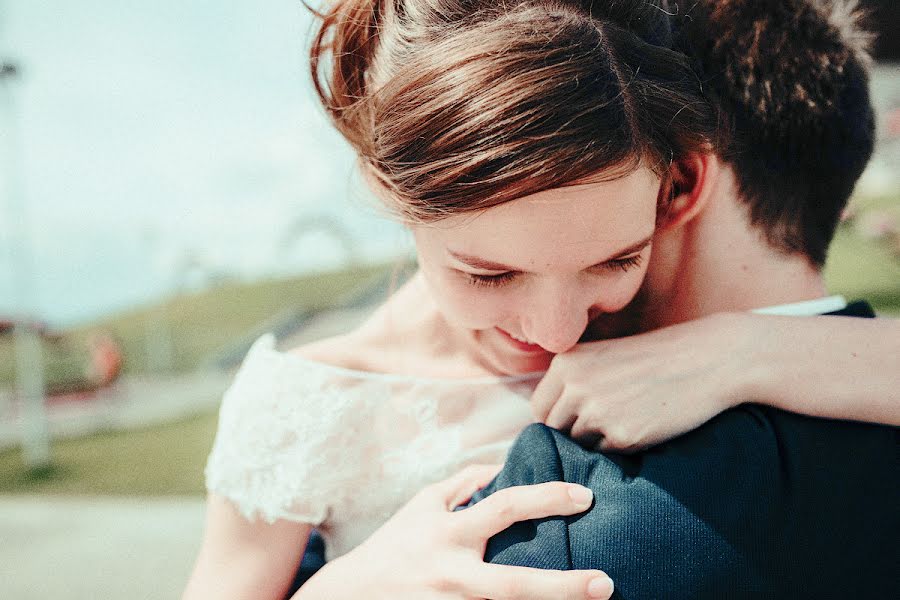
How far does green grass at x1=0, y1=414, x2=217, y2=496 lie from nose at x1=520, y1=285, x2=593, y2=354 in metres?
6.90

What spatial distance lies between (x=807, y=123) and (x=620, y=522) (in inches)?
37.6

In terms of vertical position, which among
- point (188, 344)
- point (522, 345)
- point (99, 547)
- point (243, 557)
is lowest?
point (188, 344)

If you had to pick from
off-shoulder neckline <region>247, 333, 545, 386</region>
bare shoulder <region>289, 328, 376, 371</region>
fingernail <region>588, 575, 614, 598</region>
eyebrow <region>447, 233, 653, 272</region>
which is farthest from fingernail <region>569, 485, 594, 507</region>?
bare shoulder <region>289, 328, 376, 371</region>

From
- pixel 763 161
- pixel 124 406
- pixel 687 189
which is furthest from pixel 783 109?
pixel 124 406

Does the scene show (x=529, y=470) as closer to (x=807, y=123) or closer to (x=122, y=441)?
(x=807, y=123)

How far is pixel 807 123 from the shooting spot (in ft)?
5.11

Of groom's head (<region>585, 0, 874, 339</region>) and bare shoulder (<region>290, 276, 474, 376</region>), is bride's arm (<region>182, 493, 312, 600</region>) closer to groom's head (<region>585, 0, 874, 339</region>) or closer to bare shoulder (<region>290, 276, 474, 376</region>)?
bare shoulder (<region>290, 276, 474, 376</region>)

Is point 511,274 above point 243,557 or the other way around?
above

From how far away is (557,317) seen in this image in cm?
139

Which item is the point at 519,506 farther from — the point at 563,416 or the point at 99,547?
the point at 99,547

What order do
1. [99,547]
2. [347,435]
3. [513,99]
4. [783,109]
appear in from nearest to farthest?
[513,99] → [783,109] → [347,435] → [99,547]

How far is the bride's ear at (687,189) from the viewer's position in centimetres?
145

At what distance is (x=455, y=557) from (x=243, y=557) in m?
0.64

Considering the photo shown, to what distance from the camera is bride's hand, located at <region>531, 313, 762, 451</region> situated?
1283 millimetres
